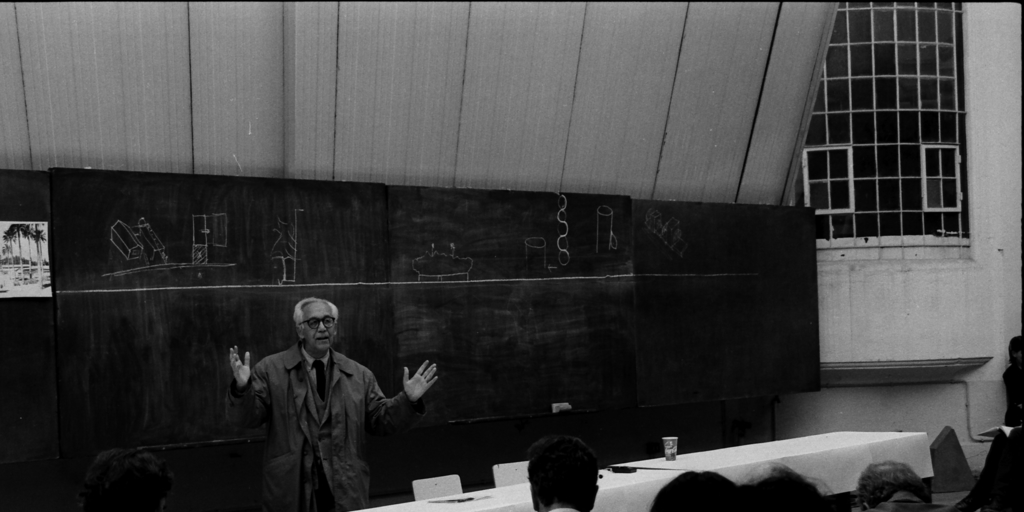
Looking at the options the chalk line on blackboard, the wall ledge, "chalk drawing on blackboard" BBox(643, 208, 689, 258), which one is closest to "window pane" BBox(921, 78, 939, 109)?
the wall ledge

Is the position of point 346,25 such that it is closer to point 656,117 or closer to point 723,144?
point 656,117

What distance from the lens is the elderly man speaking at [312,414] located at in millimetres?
5805

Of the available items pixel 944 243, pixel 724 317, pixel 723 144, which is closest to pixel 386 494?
pixel 724 317

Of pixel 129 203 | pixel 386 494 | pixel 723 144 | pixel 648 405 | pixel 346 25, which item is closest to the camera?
pixel 129 203

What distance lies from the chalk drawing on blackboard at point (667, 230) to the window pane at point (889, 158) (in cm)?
276

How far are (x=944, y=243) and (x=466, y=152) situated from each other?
547cm

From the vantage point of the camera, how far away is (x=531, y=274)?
905 centimetres

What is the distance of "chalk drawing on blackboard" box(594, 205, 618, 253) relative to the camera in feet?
31.1

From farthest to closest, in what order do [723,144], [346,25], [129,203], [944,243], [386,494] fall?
1. [944,243]
2. [723,144]
3. [386,494]
4. [346,25]
5. [129,203]

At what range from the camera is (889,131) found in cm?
1145

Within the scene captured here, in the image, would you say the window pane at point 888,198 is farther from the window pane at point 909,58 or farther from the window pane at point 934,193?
the window pane at point 909,58

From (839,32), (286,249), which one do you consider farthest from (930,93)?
(286,249)

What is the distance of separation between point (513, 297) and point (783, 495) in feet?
21.0

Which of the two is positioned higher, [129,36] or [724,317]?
[129,36]
